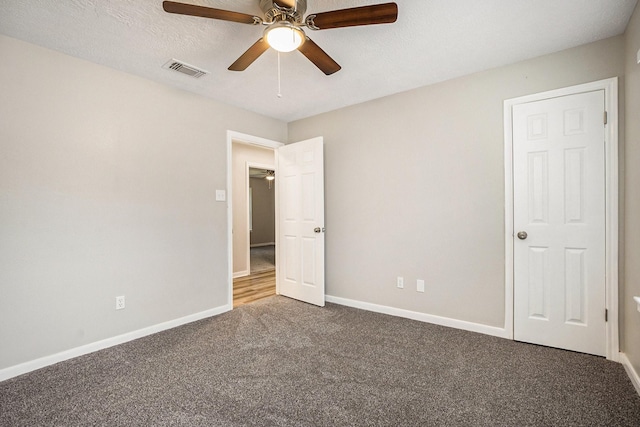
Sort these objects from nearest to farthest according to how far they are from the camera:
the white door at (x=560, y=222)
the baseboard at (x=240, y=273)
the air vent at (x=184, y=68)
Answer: the white door at (x=560, y=222) < the air vent at (x=184, y=68) < the baseboard at (x=240, y=273)

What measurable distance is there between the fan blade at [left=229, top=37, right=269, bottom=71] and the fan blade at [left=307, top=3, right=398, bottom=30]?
325 millimetres

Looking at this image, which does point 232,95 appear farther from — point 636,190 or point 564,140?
point 636,190

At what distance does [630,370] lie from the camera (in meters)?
2.02

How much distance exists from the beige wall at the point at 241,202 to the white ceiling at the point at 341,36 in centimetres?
236

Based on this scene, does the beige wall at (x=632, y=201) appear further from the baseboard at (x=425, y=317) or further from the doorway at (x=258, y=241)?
the doorway at (x=258, y=241)

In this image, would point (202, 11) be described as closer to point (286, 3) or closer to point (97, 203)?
point (286, 3)

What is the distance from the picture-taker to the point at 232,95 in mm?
3311

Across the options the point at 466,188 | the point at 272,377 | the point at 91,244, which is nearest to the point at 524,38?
the point at 466,188

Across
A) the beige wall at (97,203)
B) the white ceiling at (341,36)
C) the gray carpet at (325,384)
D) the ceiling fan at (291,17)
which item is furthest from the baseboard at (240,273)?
the ceiling fan at (291,17)

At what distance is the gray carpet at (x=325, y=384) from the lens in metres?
1.69

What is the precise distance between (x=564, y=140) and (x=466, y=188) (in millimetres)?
816

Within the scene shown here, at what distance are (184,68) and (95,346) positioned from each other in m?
2.54

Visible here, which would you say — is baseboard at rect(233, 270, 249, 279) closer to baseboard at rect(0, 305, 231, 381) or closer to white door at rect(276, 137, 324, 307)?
white door at rect(276, 137, 324, 307)

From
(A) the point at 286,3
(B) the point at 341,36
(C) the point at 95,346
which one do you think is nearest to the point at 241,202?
(C) the point at 95,346
